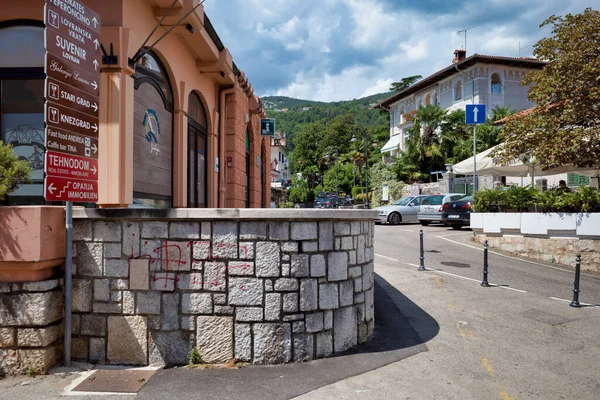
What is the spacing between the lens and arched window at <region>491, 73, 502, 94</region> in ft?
114

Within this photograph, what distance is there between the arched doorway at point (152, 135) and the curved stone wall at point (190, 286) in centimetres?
244

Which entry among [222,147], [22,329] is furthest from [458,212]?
[22,329]

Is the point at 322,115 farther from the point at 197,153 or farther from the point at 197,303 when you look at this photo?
the point at 197,303

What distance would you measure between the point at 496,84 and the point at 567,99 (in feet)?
84.6

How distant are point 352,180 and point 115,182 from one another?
178 ft

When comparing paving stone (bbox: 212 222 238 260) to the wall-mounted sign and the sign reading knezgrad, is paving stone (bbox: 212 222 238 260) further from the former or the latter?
the wall-mounted sign

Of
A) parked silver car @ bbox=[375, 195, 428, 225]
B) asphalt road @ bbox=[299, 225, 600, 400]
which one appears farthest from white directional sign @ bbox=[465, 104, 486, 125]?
asphalt road @ bbox=[299, 225, 600, 400]

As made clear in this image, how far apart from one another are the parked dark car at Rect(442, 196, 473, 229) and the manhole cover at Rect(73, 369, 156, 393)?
15.9 metres

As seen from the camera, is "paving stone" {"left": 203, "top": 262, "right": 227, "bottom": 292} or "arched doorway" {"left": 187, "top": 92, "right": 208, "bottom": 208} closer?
"paving stone" {"left": 203, "top": 262, "right": 227, "bottom": 292}

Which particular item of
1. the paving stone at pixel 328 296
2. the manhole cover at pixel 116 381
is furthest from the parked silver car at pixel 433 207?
the manhole cover at pixel 116 381

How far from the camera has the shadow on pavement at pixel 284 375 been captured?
12.6 ft

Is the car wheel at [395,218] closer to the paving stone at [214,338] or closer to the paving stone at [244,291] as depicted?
the paving stone at [244,291]

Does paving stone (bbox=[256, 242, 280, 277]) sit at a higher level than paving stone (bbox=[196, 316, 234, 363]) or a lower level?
higher

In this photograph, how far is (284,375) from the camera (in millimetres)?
4230
